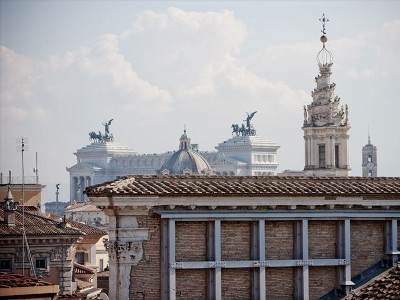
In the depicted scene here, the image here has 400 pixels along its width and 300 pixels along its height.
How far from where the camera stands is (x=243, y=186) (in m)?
25.0

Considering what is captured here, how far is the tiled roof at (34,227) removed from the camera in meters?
55.6

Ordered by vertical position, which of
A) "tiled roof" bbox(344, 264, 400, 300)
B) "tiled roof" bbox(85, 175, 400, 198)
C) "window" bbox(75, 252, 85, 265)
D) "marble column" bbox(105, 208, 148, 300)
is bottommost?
"window" bbox(75, 252, 85, 265)

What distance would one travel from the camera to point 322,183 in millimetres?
25938

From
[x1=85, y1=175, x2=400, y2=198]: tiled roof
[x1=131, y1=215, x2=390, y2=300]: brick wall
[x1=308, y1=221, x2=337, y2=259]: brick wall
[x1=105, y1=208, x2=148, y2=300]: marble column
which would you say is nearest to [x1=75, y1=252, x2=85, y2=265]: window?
[x1=85, y1=175, x2=400, y2=198]: tiled roof

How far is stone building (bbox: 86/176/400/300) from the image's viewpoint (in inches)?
958

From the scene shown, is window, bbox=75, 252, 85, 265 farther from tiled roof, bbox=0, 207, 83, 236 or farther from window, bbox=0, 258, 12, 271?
window, bbox=0, 258, 12, 271

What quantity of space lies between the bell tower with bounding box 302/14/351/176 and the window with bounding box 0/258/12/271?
5217 cm

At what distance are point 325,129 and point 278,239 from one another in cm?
8474

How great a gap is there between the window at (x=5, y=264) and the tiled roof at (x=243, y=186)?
2890 centimetres

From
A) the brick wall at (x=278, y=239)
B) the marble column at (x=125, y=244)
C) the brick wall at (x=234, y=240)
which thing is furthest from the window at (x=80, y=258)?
the marble column at (x=125, y=244)

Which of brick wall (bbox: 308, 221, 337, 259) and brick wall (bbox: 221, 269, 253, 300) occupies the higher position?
brick wall (bbox: 308, 221, 337, 259)

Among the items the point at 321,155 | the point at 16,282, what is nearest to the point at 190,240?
the point at 16,282

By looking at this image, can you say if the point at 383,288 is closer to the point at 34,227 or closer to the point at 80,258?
the point at 34,227

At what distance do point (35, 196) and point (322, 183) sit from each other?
46534mm
